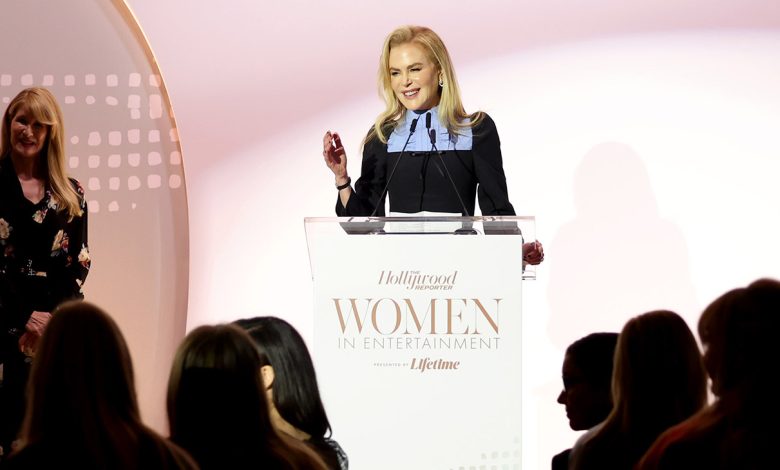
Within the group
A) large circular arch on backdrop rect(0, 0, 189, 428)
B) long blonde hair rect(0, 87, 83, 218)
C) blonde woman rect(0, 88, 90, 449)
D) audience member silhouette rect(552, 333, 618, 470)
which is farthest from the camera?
large circular arch on backdrop rect(0, 0, 189, 428)

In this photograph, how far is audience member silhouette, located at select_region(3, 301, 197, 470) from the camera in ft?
6.81

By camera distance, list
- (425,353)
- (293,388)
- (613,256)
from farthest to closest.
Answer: (613,256), (425,353), (293,388)

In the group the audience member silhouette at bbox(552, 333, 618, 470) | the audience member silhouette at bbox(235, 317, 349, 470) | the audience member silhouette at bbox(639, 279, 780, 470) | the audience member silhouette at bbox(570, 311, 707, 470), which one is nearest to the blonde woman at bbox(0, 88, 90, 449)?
the audience member silhouette at bbox(235, 317, 349, 470)

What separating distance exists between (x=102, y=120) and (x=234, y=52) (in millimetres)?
799

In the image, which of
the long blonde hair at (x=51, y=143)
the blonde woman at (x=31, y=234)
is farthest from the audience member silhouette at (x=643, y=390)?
the long blonde hair at (x=51, y=143)

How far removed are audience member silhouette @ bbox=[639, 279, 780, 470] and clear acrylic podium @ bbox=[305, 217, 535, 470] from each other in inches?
41.2

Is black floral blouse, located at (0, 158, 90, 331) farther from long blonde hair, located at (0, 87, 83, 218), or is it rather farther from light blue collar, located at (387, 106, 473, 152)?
light blue collar, located at (387, 106, 473, 152)

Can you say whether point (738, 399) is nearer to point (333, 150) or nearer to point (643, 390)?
point (643, 390)

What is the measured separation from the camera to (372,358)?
3.32 meters

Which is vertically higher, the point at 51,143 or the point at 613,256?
the point at 51,143

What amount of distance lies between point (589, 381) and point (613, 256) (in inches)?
95.7

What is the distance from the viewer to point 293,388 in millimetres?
Answer: 2781

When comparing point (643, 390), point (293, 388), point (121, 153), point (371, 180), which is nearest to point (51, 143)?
point (121, 153)

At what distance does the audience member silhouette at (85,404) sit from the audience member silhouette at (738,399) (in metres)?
0.94
